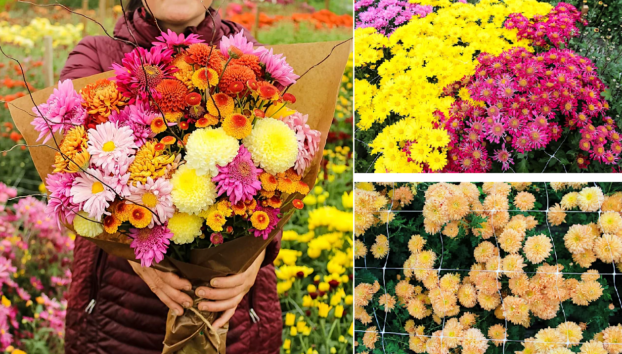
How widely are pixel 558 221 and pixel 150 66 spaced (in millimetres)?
1204

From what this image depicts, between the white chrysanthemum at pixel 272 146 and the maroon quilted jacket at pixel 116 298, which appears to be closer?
the white chrysanthemum at pixel 272 146

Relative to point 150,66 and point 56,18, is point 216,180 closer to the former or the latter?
point 150,66

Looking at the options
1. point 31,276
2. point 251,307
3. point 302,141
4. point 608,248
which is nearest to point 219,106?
point 302,141

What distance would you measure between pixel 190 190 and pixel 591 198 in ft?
3.87

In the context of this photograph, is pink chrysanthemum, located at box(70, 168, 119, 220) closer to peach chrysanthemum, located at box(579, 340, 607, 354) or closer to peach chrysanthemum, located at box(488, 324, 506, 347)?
peach chrysanthemum, located at box(488, 324, 506, 347)

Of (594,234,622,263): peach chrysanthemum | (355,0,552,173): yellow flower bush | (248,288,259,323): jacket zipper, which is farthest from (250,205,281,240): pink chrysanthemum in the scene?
(594,234,622,263): peach chrysanthemum

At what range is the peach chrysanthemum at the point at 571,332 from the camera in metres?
1.46

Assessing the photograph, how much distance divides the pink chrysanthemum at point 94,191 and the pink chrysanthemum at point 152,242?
0.07 m

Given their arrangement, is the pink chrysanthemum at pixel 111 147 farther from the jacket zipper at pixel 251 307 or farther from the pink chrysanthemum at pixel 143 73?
the jacket zipper at pixel 251 307

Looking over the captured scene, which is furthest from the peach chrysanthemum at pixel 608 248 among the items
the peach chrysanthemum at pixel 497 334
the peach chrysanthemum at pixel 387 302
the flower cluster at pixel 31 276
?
the flower cluster at pixel 31 276

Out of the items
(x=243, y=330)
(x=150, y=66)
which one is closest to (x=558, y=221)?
(x=243, y=330)

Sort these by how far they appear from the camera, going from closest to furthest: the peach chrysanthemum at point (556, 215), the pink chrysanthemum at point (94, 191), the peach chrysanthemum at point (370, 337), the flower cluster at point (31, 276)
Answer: the pink chrysanthemum at point (94, 191) < the peach chrysanthemum at point (556, 215) < the peach chrysanthemum at point (370, 337) < the flower cluster at point (31, 276)

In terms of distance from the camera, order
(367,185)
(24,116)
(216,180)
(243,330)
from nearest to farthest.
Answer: (216,180) < (24,116) < (243,330) < (367,185)

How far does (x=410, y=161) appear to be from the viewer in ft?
4.87
